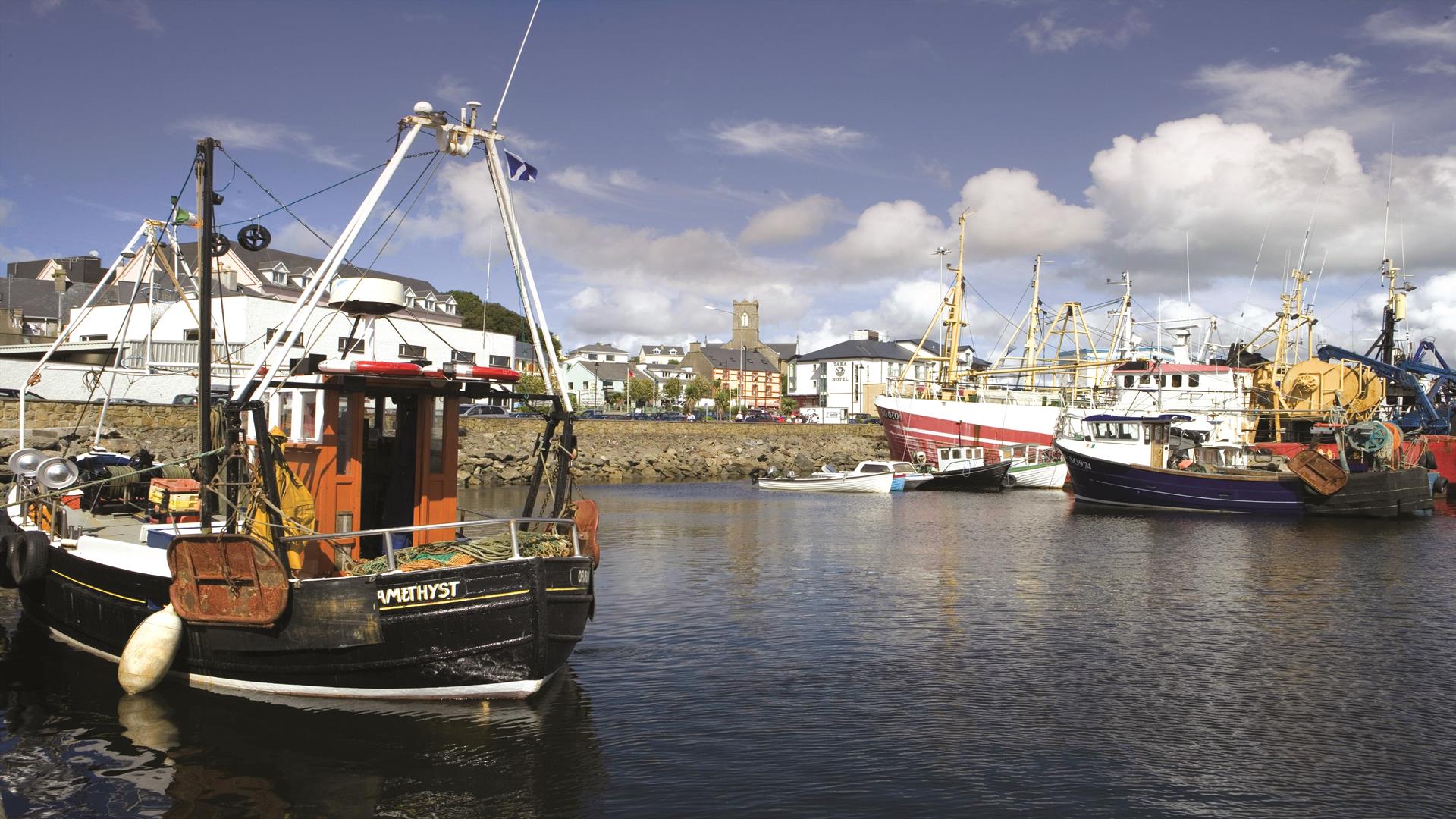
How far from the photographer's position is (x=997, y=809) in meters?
10.6

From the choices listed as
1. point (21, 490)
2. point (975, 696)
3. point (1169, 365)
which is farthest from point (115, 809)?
point (1169, 365)

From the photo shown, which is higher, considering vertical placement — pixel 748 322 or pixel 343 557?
pixel 748 322

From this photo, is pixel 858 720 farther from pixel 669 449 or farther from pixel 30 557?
pixel 669 449

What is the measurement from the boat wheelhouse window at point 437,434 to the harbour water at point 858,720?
3.94 meters

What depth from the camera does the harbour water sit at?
1098 centimetres

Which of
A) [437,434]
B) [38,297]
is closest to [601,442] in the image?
[38,297]

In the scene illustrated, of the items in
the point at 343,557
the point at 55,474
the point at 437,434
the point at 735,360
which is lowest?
the point at 343,557


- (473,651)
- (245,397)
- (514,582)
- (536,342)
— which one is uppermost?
(536,342)

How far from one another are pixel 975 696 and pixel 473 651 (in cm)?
734

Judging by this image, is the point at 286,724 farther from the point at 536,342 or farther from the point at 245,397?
the point at 536,342

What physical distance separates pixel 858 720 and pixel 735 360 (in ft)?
507

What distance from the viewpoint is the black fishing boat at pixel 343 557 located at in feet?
41.4

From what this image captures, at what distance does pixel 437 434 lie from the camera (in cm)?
1583

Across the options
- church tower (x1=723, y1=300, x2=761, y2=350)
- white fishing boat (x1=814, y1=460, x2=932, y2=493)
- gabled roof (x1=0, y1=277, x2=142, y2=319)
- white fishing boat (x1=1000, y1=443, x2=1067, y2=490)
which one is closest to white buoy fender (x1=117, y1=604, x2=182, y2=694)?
white fishing boat (x1=814, y1=460, x2=932, y2=493)
